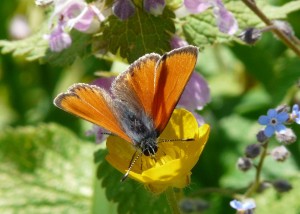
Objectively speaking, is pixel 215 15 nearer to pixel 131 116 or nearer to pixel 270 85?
pixel 131 116

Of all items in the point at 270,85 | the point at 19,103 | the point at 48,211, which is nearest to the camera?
the point at 48,211

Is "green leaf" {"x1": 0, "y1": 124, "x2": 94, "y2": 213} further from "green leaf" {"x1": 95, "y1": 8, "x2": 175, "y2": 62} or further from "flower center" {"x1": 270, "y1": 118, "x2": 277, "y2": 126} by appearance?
"flower center" {"x1": 270, "y1": 118, "x2": 277, "y2": 126}

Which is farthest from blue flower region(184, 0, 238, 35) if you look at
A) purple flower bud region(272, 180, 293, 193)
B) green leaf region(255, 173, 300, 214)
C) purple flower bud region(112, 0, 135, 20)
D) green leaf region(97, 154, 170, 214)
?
green leaf region(255, 173, 300, 214)

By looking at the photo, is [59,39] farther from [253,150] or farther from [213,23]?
[253,150]

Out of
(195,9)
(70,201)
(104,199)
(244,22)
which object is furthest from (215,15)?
(70,201)

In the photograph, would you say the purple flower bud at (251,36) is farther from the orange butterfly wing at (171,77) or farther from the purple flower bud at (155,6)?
the orange butterfly wing at (171,77)
